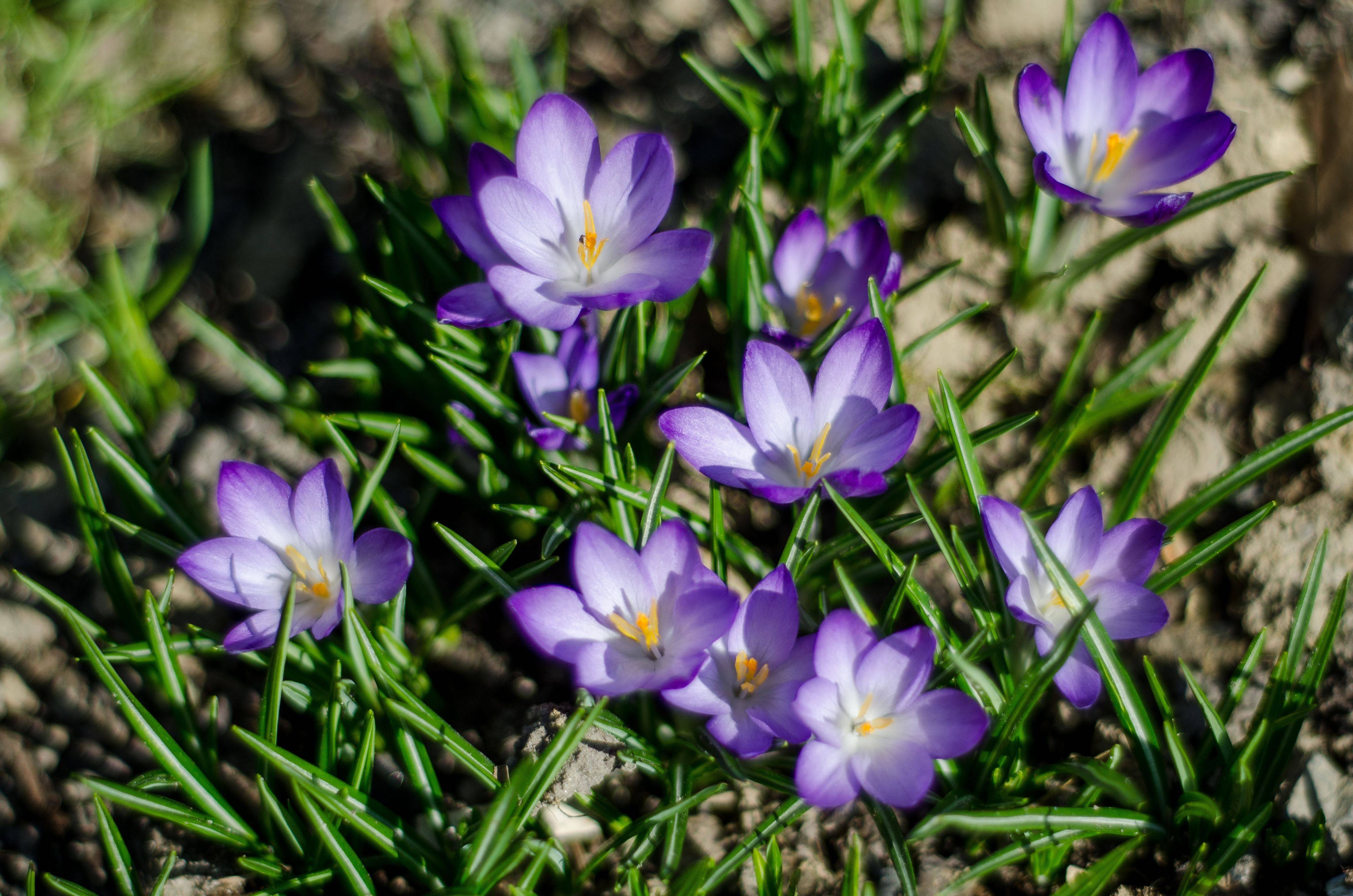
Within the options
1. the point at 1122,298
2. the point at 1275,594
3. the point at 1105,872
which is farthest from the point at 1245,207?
the point at 1105,872

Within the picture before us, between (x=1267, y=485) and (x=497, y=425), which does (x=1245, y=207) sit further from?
(x=497, y=425)

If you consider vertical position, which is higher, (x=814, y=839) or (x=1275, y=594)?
(x=1275, y=594)

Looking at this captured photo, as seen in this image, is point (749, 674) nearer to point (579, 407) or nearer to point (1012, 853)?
point (1012, 853)

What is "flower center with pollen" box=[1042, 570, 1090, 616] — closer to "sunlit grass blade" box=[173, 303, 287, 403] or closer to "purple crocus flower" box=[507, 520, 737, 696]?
"purple crocus flower" box=[507, 520, 737, 696]

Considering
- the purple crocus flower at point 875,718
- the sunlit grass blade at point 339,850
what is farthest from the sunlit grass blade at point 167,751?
the purple crocus flower at point 875,718

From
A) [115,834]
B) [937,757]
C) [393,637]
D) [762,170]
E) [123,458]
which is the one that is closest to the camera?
[937,757]

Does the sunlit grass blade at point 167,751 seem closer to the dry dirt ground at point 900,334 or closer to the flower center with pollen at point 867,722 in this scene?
the dry dirt ground at point 900,334
